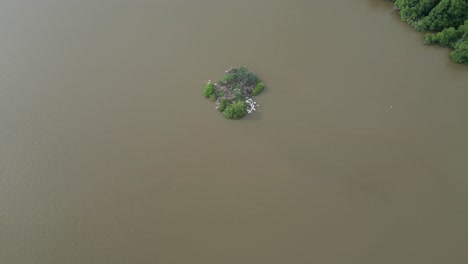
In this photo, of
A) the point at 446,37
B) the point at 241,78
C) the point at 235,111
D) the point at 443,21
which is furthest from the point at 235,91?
the point at 443,21

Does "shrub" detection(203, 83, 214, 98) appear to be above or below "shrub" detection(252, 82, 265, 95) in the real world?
below

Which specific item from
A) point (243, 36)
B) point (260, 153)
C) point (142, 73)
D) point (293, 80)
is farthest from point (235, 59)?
point (260, 153)

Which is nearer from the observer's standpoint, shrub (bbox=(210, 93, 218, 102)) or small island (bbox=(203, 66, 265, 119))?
small island (bbox=(203, 66, 265, 119))

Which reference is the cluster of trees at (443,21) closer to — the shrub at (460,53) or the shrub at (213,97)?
the shrub at (460,53)

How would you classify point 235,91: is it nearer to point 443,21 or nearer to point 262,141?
point 262,141

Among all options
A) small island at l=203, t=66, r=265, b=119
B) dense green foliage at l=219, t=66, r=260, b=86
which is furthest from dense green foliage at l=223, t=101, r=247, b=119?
dense green foliage at l=219, t=66, r=260, b=86

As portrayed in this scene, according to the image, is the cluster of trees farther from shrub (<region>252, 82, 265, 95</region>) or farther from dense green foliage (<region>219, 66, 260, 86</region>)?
dense green foliage (<region>219, 66, 260, 86</region>)

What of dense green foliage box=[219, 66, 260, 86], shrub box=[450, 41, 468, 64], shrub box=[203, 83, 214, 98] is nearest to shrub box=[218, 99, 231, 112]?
shrub box=[203, 83, 214, 98]

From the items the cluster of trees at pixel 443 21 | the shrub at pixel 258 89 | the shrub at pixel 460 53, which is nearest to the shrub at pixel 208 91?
the shrub at pixel 258 89
